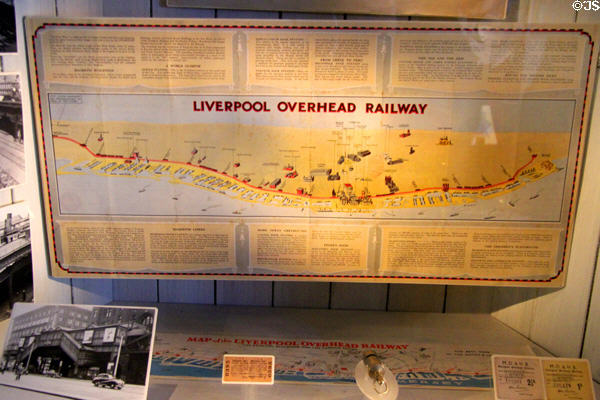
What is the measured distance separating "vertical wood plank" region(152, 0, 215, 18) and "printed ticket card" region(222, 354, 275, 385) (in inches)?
40.8

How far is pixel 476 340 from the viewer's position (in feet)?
3.91

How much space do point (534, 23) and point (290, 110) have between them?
29.6 inches

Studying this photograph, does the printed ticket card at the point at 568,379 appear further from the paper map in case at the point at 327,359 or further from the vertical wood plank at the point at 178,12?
the vertical wood plank at the point at 178,12

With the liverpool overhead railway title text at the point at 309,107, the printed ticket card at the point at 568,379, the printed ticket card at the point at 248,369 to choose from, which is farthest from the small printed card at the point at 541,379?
the liverpool overhead railway title text at the point at 309,107

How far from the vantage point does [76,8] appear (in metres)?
1.07

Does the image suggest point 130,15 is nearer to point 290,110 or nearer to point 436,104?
point 290,110

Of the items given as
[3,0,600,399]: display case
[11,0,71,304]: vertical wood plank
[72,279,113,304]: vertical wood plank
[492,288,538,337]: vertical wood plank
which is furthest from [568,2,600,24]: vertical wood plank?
[72,279,113,304]: vertical wood plank

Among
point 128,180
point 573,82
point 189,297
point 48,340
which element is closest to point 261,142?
point 128,180

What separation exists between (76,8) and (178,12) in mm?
295

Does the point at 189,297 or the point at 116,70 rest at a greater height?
the point at 116,70

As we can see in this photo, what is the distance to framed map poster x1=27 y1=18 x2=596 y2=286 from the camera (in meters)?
1.05

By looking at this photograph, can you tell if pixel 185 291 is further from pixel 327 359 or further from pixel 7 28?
pixel 7 28

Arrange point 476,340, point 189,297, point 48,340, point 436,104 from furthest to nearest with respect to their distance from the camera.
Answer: point 189,297 → point 476,340 → point 436,104 → point 48,340

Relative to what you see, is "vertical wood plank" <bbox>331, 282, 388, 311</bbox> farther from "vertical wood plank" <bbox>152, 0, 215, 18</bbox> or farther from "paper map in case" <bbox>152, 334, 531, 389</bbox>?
"vertical wood plank" <bbox>152, 0, 215, 18</bbox>
